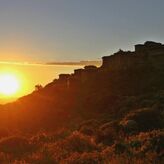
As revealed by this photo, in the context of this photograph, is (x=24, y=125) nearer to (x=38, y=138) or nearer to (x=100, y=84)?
(x=100, y=84)

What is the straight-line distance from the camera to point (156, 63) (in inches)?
3583

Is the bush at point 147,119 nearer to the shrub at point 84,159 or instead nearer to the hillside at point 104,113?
the hillside at point 104,113

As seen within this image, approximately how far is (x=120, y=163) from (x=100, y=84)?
237 feet

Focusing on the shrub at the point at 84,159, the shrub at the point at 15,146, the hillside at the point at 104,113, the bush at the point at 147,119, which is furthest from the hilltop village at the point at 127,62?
the shrub at the point at 84,159

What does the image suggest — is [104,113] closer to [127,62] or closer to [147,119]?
[147,119]

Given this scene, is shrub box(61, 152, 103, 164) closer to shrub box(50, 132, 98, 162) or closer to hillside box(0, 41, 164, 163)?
hillside box(0, 41, 164, 163)

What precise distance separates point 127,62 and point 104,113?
130 ft

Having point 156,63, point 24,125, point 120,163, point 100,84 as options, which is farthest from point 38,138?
point 156,63

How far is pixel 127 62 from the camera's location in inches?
3784

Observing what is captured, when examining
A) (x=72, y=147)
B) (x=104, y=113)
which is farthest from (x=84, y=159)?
(x=104, y=113)

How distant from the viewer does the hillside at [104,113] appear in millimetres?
16188

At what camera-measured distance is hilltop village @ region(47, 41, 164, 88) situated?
91812 millimetres

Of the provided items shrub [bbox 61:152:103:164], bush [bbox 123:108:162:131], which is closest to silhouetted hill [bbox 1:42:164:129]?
bush [bbox 123:108:162:131]

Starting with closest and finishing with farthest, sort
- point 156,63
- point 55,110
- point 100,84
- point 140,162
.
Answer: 1. point 140,162
2. point 55,110
3. point 100,84
4. point 156,63
